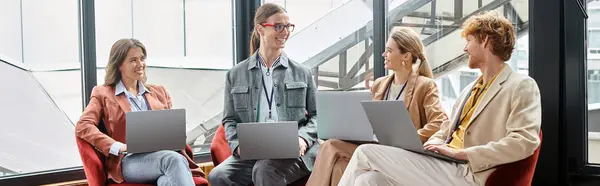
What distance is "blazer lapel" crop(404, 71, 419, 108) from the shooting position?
3145 millimetres

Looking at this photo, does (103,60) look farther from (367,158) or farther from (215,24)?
(367,158)

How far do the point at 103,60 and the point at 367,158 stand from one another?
83.8 inches

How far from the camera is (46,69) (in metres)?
3.85

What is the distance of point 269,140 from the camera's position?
2.95 metres

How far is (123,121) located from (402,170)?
1.57 metres

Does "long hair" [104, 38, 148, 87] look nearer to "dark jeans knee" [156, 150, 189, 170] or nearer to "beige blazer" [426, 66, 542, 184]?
"dark jeans knee" [156, 150, 189, 170]

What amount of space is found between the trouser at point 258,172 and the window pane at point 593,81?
4.69 ft

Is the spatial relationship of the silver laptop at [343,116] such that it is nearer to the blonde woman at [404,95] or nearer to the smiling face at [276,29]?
the blonde woman at [404,95]

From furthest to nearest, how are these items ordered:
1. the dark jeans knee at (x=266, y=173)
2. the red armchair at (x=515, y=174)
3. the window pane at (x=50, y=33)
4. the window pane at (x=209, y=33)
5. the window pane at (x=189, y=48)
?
the window pane at (x=209, y=33) → the window pane at (x=189, y=48) → the window pane at (x=50, y=33) → the dark jeans knee at (x=266, y=173) → the red armchair at (x=515, y=174)

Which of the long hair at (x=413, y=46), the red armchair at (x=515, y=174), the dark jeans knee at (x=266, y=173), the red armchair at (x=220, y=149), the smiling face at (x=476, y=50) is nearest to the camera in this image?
the red armchair at (x=515, y=174)

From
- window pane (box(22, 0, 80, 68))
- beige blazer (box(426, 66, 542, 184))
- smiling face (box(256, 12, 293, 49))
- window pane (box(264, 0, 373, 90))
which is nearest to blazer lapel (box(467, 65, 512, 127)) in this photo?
beige blazer (box(426, 66, 542, 184))

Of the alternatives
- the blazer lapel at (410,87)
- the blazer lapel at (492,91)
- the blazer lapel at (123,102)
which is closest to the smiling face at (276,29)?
the blazer lapel at (410,87)

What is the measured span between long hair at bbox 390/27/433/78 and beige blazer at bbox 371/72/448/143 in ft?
0.19

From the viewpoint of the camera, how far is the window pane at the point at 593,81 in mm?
3100
